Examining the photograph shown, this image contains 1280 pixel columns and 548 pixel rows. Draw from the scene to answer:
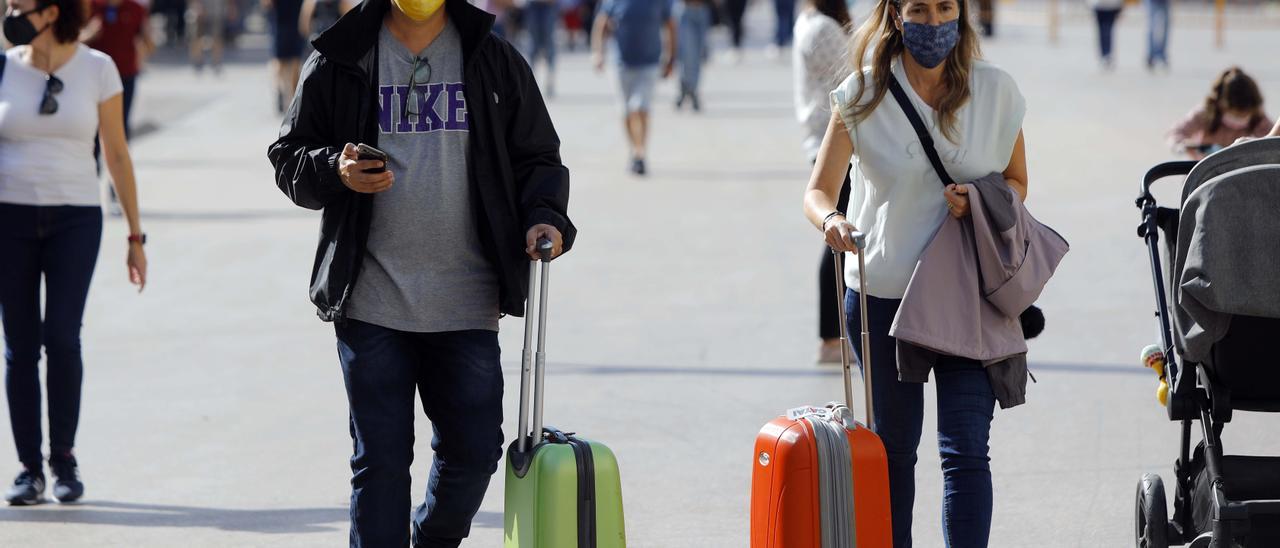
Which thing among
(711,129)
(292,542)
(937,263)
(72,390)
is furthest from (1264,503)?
(711,129)

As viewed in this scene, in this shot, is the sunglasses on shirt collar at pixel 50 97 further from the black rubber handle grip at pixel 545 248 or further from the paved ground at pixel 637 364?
the black rubber handle grip at pixel 545 248

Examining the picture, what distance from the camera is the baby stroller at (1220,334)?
4.25 m

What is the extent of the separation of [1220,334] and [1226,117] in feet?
13.0

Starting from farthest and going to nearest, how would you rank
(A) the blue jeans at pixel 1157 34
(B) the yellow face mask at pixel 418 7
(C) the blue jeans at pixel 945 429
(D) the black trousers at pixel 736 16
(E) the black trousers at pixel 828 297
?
1. (D) the black trousers at pixel 736 16
2. (A) the blue jeans at pixel 1157 34
3. (E) the black trousers at pixel 828 297
4. (C) the blue jeans at pixel 945 429
5. (B) the yellow face mask at pixel 418 7

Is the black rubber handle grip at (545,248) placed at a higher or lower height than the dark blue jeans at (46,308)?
higher

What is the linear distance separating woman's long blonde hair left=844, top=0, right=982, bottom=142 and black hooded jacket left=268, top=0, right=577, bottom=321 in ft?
2.65

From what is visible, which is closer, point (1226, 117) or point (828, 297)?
point (828, 297)

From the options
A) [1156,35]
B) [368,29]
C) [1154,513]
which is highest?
[368,29]

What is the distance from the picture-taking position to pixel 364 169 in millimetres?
3922

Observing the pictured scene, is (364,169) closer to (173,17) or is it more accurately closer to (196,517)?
(196,517)

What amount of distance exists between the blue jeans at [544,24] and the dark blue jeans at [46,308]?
17312mm

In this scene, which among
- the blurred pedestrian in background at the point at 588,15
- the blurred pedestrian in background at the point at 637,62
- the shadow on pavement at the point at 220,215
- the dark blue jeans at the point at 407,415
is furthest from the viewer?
the blurred pedestrian in background at the point at 588,15

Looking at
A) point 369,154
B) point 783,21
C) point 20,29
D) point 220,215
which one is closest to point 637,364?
point 20,29

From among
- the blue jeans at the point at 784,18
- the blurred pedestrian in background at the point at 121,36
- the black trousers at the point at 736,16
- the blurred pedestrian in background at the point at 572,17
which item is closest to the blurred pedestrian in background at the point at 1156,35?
the blue jeans at the point at 784,18
